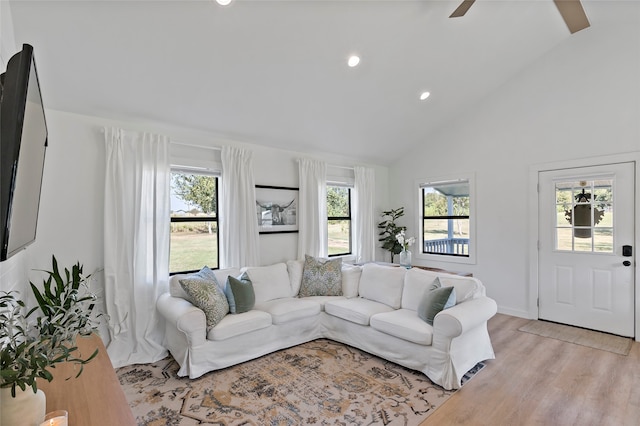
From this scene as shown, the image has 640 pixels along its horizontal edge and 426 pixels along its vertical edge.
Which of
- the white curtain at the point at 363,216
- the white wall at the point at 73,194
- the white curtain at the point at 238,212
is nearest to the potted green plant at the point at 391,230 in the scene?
the white curtain at the point at 363,216

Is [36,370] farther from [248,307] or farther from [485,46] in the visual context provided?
[485,46]

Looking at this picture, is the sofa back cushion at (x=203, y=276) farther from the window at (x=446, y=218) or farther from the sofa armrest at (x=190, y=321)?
the window at (x=446, y=218)

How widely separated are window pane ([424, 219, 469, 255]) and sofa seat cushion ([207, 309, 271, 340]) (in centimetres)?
342

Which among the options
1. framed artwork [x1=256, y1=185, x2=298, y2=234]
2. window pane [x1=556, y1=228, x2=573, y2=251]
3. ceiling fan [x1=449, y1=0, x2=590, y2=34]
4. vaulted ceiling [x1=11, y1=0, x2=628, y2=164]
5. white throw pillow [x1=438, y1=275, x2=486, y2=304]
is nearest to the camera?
vaulted ceiling [x1=11, y1=0, x2=628, y2=164]

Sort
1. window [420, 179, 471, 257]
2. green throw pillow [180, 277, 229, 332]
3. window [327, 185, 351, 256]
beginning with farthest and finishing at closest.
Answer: window [327, 185, 351, 256] < window [420, 179, 471, 257] < green throw pillow [180, 277, 229, 332]

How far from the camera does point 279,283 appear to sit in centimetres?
387

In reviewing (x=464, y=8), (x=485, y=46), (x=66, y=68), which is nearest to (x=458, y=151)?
(x=485, y=46)

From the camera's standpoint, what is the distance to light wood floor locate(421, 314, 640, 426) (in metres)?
2.27

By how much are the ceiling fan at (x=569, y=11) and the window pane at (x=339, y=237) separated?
3.39m

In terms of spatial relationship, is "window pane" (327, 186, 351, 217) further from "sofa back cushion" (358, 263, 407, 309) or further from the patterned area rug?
the patterned area rug

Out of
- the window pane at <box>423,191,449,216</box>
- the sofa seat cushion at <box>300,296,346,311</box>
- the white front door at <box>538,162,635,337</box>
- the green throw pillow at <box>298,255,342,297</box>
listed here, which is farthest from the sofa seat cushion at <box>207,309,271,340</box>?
the white front door at <box>538,162,635,337</box>

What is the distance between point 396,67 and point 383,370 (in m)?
3.17

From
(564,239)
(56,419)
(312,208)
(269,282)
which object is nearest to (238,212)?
(269,282)

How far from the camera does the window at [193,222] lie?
369cm
